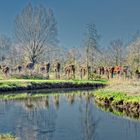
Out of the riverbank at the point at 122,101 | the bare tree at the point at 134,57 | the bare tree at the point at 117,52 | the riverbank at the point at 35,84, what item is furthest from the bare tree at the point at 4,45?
the riverbank at the point at 122,101

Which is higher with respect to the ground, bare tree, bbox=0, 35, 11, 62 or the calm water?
bare tree, bbox=0, 35, 11, 62

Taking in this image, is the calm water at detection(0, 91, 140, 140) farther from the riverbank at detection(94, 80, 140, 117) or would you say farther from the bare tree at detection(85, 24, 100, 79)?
the bare tree at detection(85, 24, 100, 79)

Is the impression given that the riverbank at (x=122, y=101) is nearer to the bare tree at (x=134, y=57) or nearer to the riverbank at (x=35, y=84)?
the riverbank at (x=35, y=84)

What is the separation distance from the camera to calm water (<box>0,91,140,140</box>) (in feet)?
94.4

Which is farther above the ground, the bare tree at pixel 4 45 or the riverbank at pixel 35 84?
the bare tree at pixel 4 45

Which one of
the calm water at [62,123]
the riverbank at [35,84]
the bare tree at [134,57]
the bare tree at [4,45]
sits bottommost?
the calm water at [62,123]

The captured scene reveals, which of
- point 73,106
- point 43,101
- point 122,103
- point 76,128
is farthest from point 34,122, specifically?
point 43,101

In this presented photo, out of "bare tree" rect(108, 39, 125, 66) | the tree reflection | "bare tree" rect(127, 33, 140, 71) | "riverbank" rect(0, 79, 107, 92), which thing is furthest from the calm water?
"bare tree" rect(108, 39, 125, 66)

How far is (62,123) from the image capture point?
34312 millimetres

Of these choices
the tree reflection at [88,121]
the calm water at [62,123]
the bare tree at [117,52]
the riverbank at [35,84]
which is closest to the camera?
the calm water at [62,123]

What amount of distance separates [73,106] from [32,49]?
6625cm

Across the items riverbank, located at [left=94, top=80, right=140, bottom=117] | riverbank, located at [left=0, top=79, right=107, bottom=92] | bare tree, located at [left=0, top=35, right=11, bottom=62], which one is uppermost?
bare tree, located at [left=0, top=35, right=11, bottom=62]

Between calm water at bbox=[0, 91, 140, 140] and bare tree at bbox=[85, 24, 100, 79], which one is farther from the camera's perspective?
bare tree at bbox=[85, 24, 100, 79]

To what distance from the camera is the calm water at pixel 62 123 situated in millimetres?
28781
